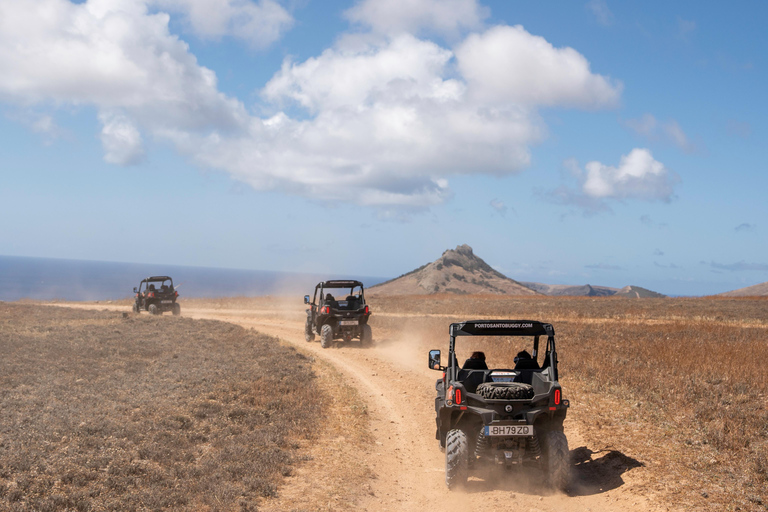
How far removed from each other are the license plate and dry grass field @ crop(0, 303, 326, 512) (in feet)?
10.2

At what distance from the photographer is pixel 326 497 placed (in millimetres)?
7109

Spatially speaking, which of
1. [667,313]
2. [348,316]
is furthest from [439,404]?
[667,313]

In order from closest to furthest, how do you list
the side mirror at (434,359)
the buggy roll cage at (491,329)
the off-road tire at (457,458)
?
1. the off-road tire at (457,458)
2. the buggy roll cage at (491,329)
3. the side mirror at (434,359)

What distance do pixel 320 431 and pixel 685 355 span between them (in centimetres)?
1134

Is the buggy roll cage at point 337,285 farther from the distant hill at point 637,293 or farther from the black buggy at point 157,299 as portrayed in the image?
the distant hill at point 637,293

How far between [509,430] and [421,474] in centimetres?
209

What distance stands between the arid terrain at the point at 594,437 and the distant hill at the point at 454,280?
59848 mm

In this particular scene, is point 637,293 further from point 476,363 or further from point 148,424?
point 148,424

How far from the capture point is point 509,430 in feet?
22.2

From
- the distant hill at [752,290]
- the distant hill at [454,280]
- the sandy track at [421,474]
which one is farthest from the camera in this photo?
the distant hill at [454,280]

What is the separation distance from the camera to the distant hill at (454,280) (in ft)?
259

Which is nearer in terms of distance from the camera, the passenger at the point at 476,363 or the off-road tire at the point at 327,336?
the passenger at the point at 476,363

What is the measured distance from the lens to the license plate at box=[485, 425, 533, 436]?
6766mm

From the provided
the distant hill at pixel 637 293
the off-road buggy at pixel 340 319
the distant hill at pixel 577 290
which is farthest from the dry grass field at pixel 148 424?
the distant hill at pixel 577 290
